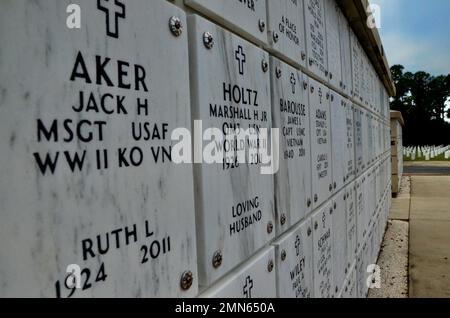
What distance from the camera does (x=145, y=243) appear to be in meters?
0.77

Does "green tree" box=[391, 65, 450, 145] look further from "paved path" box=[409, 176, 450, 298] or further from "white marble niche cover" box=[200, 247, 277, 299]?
"white marble niche cover" box=[200, 247, 277, 299]

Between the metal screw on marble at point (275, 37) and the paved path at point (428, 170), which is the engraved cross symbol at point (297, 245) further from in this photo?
the paved path at point (428, 170)

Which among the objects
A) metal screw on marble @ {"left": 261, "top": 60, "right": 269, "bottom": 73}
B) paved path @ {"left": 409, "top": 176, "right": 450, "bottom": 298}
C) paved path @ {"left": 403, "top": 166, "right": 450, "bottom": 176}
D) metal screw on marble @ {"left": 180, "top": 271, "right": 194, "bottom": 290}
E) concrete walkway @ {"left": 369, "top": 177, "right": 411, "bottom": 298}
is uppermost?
metal screw on marble @ {"left": 261, "top": 60, "right": 269, "bottom": 73}

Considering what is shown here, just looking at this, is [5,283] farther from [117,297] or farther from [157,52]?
[157,52]

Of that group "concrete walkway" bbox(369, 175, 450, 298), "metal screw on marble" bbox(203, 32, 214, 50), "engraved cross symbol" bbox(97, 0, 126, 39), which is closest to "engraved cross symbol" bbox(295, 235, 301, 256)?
"metal screw on marble" bbox(203, 32, 214, 50)

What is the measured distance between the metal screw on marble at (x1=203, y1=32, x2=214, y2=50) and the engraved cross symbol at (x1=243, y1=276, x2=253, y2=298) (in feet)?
2.36

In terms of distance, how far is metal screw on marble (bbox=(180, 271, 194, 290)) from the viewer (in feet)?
2.92

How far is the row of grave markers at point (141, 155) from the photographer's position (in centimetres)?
54

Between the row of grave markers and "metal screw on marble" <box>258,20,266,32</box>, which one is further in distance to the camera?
"metal screw on marble" <box>258,20,266,32</box>

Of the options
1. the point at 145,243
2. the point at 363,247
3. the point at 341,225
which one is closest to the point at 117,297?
the point at 145,243

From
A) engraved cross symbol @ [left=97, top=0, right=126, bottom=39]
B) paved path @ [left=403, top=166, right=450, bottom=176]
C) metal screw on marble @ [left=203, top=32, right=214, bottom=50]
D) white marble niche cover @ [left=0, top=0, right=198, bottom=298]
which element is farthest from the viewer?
paved path @ [left=403, top=166, right=450, bottom=176]

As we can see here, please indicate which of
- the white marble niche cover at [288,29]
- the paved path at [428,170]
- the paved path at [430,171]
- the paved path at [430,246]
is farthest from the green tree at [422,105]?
the white marble niche cover at [288,29]

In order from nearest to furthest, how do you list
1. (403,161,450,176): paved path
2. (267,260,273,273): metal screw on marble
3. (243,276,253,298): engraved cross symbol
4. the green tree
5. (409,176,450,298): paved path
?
(243,276,253,298): engraved cross symbol → (267,260,273,273): metal screw on marble → (409,176,450,298): paved path → (403,161,450,176): paved path → the green tree

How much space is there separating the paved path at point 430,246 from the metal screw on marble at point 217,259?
344 centimetres
